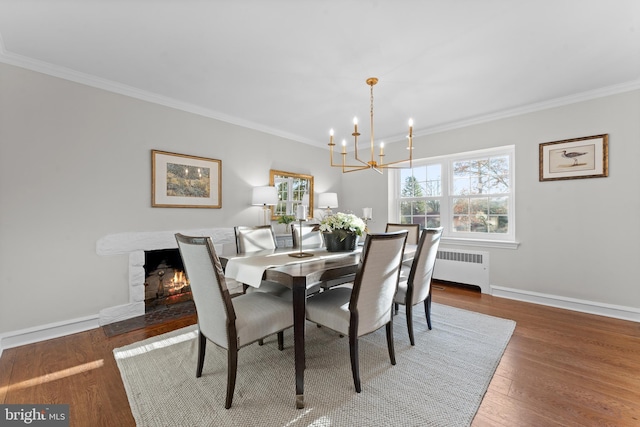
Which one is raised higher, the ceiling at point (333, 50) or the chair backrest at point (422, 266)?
the ceiling at point (333, 50)

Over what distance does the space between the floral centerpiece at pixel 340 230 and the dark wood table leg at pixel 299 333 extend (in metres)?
0.91

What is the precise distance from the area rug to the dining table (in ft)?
0.71

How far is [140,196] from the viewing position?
2.94 m

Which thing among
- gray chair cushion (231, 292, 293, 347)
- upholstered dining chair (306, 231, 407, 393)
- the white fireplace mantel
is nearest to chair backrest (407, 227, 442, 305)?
upholstered dining chair (306, 231, 407, 393)

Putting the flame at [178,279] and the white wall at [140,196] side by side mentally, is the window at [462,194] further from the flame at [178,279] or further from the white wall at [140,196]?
the flame at [178,279]

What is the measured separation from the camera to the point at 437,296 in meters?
3.57

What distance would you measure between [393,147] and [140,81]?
12.0 ft

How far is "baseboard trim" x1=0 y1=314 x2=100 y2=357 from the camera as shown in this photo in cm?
225

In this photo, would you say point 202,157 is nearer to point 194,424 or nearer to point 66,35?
point 66,35

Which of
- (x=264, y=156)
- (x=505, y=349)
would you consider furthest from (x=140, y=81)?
(x=505, y=349)

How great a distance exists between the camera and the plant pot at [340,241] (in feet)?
8.11

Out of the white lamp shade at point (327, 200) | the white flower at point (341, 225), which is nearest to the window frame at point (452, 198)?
the white lamp shade at point (327, 200)

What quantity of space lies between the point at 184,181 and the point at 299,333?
2.49 metres

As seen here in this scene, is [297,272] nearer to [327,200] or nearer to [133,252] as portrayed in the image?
[133,252]
